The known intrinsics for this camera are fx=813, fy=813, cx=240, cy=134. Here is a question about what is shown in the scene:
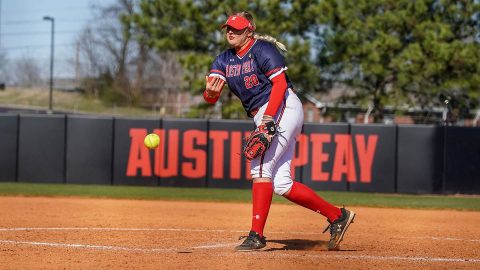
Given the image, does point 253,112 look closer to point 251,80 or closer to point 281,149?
point 251,80

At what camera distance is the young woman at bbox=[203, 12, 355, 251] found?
6.79 metres

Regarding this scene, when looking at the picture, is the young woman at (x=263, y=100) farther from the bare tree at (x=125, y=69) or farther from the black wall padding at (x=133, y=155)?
the bare tree at (x=125, y=69)

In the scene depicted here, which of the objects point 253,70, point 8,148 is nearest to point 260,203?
point 253,70

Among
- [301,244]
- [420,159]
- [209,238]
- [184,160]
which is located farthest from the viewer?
[184,160]

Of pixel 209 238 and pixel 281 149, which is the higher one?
pixel 281 149

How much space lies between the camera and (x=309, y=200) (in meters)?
6.99

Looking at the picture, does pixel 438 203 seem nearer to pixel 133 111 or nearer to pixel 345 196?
pixel 345 196

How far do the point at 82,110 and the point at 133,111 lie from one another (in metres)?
3.34

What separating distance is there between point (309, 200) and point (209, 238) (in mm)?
1451

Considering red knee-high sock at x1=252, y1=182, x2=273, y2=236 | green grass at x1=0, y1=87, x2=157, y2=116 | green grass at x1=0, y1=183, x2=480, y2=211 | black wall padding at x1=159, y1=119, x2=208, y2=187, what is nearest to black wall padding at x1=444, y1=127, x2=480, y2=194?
green grass at x1=0, y1=183, x2=480, y2=211

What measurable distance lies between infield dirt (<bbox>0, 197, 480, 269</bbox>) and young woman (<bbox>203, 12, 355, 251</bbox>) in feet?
1.47

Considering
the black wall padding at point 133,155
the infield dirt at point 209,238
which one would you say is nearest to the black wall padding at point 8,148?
the black wall padding at point 133,155

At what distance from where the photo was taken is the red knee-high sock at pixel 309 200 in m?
6.93

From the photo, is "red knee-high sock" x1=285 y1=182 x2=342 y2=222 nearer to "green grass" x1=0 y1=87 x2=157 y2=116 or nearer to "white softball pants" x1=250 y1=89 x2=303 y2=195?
"white softball pants" x1=250 y1=89 x2=303 y2=195
